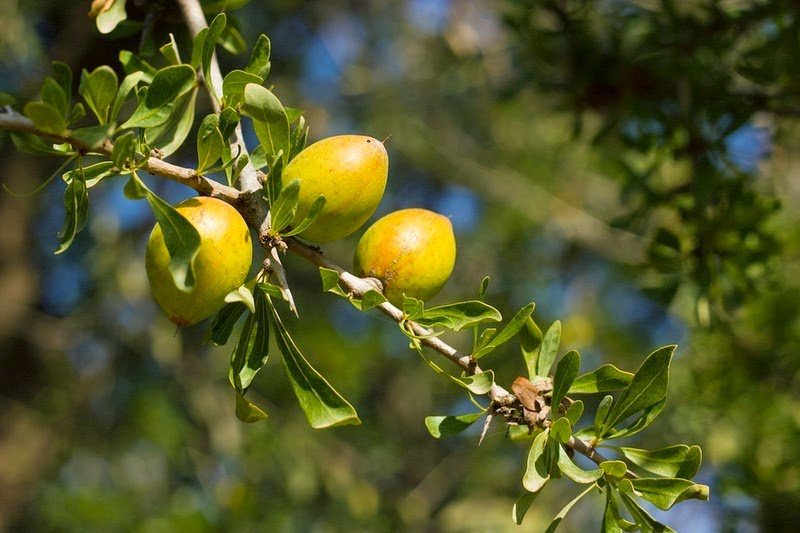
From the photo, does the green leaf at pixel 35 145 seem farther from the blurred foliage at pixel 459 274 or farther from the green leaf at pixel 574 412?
the green leaf at pixel 574 412

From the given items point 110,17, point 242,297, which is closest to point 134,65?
point 110,17

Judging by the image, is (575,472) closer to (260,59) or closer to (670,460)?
(670,460)

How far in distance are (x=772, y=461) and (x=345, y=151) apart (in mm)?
1223

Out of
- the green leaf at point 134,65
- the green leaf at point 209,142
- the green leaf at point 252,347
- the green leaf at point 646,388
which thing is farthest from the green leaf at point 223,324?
the green leaf at point 646,388

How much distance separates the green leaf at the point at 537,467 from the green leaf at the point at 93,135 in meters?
0.43

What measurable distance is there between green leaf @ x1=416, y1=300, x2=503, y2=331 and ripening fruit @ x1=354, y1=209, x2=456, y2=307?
58mm

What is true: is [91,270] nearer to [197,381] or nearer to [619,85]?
[197,381]

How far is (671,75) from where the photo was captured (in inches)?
51.6

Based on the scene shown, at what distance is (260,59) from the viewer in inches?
29.6

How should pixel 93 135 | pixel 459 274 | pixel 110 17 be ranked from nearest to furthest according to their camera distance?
pixel 93 135
pixel 110 17
pixel 459 274

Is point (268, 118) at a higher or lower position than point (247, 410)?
higher

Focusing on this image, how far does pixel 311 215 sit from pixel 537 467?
0.29 metres

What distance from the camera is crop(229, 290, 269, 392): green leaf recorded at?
71 centimetres

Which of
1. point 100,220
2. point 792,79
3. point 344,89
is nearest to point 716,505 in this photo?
point 792,79
